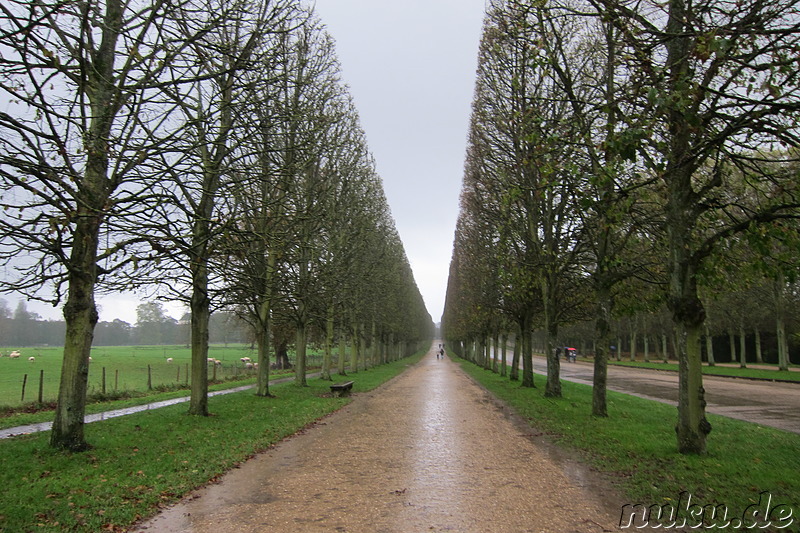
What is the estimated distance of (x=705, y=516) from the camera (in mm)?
5551

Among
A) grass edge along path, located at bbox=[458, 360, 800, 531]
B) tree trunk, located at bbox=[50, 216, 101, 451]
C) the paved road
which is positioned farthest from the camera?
the paved road

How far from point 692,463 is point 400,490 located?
4491 mm

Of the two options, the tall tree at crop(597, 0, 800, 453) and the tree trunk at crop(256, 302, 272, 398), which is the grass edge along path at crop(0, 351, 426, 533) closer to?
the tree trunk at crop(256, 302, 272, 398)

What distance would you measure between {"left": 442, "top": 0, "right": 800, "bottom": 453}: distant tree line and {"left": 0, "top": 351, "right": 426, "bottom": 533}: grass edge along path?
644 centimetres

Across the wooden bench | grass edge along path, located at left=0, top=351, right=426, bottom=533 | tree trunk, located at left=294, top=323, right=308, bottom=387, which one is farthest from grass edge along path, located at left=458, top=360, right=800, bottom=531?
tree trunk, located at left=294, top=323, right=308, bottom=387

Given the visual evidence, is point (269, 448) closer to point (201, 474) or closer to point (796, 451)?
point (201, 474)

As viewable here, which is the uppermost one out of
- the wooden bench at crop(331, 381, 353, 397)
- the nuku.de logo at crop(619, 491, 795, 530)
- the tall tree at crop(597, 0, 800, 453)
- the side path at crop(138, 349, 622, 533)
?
the tall tree at crop(597, 0, 800, 453)

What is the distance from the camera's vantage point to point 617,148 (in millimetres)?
5906

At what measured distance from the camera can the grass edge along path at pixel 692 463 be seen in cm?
582

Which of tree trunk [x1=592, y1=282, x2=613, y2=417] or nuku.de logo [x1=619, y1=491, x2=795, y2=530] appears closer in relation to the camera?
nuku.de logo [x1=619, y1=491, x2=795, y2=530]

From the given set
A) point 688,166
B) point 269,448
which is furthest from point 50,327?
point 688,166

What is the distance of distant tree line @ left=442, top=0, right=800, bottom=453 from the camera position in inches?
262

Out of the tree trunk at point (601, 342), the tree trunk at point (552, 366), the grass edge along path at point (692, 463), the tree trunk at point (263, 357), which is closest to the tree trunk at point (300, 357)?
the tree trunk at point (263, 357)

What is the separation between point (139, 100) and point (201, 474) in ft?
19.2
